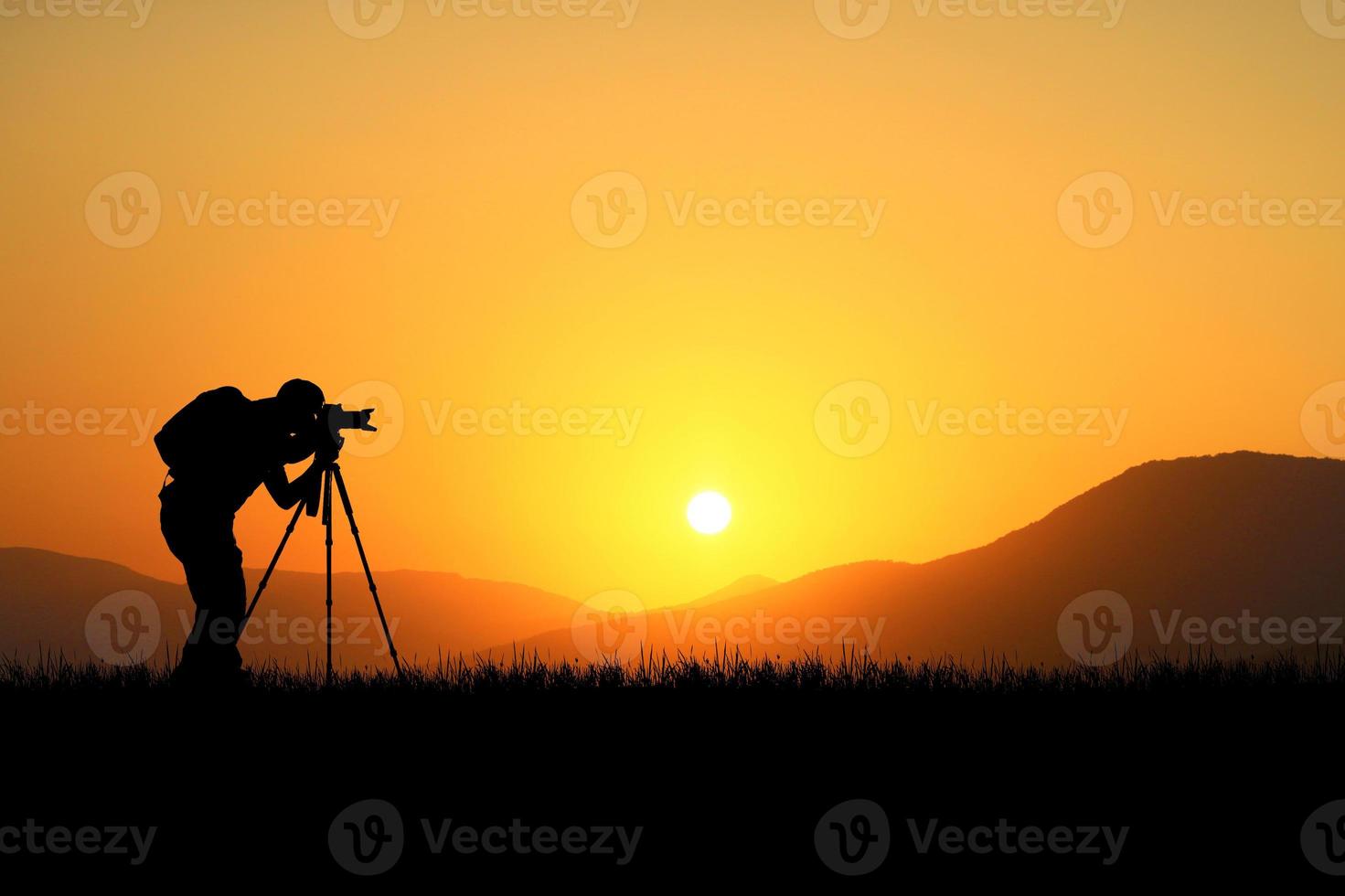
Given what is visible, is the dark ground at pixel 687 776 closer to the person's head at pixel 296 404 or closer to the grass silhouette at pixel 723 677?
the grass silhouette at pixel 723 677

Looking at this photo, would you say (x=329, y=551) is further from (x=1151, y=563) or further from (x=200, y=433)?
(x=1151, y=563)

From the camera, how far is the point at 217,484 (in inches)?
443

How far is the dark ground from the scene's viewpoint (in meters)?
6.93

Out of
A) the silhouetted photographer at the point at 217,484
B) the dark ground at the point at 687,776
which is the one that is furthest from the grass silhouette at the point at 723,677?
the silhouetted photographer at the point at 217,484

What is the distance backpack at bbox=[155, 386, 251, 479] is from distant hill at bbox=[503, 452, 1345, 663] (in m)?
133

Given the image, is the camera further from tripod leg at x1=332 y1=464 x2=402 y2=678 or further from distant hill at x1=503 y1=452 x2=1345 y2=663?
distant hill at x1=503 y1=452 x2=1345 y2=663

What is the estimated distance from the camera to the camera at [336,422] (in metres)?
11.9

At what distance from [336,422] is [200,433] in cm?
127

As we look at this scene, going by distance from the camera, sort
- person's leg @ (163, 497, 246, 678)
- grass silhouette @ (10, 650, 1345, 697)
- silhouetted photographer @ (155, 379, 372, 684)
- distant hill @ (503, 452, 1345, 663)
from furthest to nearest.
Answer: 1. distant hill @ (503, 452, 1345, 663)
2. silhouetted photographer @ (155, 379, 372, 684)
3. person's leg @ (163, 497, 246, 678)
4. grass silhouette @ (10, 650, 1345, 697)

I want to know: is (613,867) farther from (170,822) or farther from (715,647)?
(715,647)

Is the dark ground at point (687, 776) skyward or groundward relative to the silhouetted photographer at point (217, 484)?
groundward

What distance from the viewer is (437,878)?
22.2 ft

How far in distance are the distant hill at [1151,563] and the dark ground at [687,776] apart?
13443cm

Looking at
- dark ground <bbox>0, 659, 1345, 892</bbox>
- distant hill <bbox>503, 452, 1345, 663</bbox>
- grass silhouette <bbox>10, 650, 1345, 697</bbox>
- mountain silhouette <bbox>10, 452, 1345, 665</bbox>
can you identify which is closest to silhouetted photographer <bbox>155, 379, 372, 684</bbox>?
grass silhouette <bbox>10, 650, 1345, 697</bbox>
